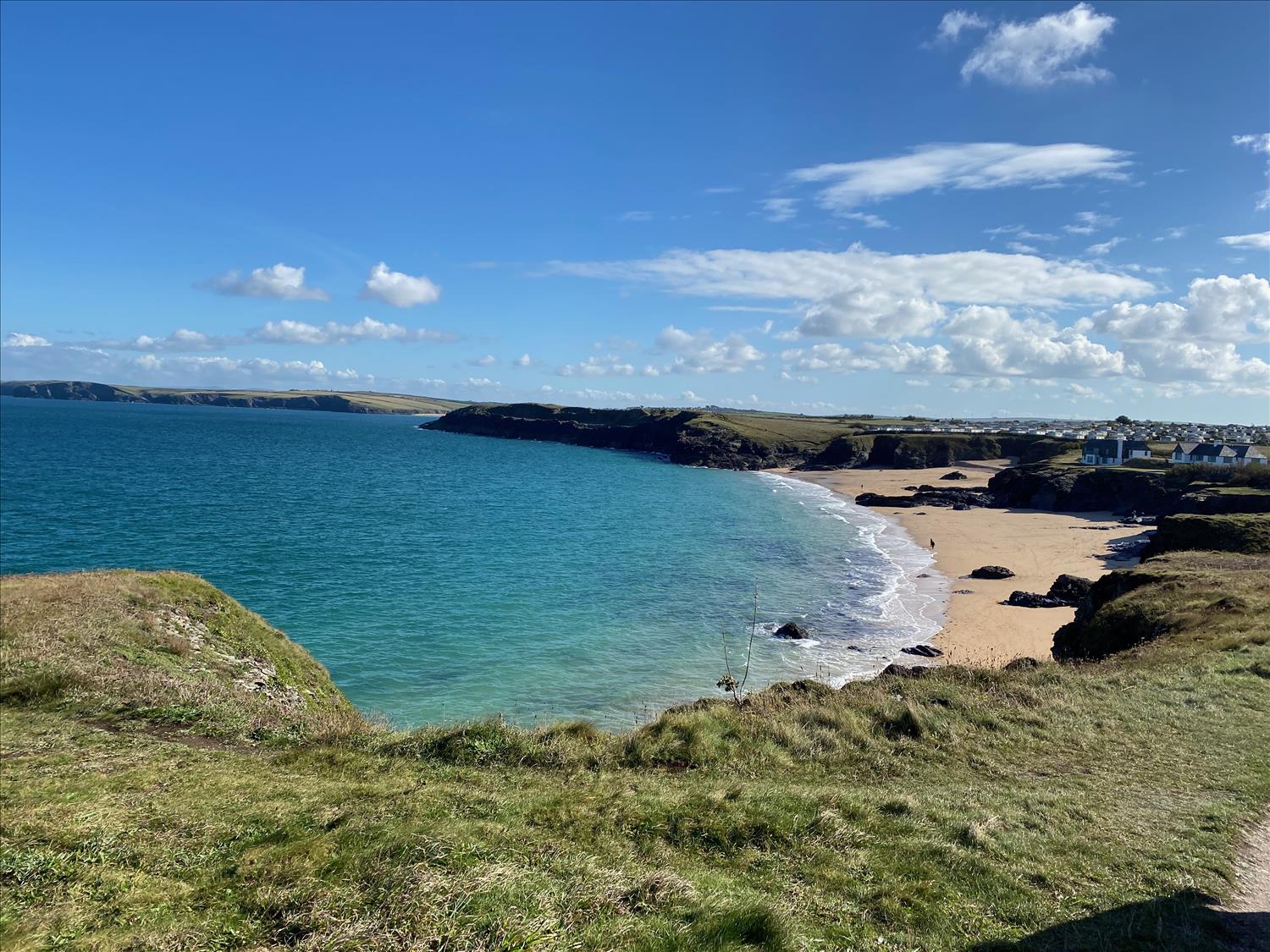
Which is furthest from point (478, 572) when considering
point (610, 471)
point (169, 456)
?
point (169, 456)

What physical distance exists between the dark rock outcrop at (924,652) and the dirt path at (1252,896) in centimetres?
2625

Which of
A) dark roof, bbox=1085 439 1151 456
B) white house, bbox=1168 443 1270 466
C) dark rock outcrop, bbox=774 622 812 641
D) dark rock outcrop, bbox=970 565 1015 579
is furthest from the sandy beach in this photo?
white house, bbox=1168 443 1270 466

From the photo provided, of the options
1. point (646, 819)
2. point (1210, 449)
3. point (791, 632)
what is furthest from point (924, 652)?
point (1210, 449)

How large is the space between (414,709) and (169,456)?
409ft

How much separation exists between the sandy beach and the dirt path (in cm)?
2305

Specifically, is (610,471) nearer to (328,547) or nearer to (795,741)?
(328,547)

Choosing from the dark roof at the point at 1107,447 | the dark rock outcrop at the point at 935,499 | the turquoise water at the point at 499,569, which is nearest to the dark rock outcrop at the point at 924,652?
the turquoise water at the point at 499,569

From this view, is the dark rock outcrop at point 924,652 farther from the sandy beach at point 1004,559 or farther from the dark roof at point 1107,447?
the dark roof at point 1107,447

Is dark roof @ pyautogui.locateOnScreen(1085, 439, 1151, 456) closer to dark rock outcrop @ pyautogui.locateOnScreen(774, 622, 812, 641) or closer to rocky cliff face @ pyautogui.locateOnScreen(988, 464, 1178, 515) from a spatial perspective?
rocky cliff face @ pyautogui.locateOnScreen(988, 464, 1178, 515)

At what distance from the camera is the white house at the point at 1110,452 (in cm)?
12462

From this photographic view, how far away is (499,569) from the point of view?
2165 inches

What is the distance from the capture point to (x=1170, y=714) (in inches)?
651

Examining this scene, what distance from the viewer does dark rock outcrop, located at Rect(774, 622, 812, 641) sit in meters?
40.0

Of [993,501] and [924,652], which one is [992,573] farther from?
[993,501]
